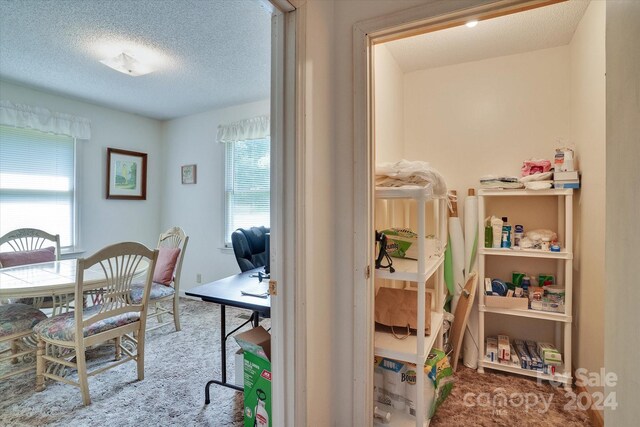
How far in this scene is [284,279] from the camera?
1.26 meters

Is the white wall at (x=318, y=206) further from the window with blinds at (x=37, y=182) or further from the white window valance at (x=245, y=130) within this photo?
the window with blinds at (x=37, y=182)

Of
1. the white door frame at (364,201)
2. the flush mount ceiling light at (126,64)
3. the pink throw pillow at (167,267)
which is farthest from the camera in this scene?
the pink throw pillow at (167,267)

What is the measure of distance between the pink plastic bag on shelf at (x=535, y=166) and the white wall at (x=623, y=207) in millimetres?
1437

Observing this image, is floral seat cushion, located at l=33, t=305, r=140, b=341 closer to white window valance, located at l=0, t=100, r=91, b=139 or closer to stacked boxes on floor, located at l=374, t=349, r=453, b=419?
stacked boxes on floor, located at l=374, t=349, r=453, b=419

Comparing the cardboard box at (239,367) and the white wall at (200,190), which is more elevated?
the white wall at (200,190)

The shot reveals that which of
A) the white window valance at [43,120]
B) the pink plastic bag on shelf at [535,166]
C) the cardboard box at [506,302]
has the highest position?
the white window valance at [43,120]

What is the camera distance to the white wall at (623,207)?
854 mm

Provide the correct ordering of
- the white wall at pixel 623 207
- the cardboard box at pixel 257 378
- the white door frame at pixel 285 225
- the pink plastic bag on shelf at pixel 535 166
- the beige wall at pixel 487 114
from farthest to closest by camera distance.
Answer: the beige wall at pixel 487 114, the pink plastic bag on shelf at pixel 535 166, the cardboard box at pixel 257 378, the white door frame at pixel 285 225, the white wall at pixel 623 207

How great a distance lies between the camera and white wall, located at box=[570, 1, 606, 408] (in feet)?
5.74

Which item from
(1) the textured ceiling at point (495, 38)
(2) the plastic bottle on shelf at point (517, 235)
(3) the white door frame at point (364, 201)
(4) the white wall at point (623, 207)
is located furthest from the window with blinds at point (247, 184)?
(4) the white wall at point (623, 207)

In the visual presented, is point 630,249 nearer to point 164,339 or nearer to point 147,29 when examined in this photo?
point 147,29

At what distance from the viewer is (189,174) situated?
4.34m

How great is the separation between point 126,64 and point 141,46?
24 centimetres

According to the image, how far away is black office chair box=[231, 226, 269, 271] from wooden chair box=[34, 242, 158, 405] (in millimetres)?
610
